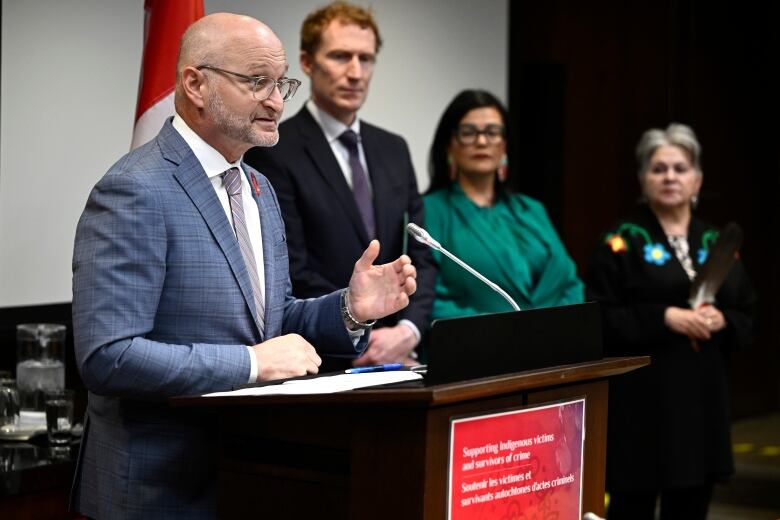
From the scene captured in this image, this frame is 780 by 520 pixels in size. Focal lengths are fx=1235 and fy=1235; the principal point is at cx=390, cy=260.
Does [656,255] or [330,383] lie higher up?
[656,255]

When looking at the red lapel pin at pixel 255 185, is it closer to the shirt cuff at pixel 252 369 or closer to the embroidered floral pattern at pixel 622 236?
the shirt cuff at pixel 252 369

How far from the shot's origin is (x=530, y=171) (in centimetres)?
535

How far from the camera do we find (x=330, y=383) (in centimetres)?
187

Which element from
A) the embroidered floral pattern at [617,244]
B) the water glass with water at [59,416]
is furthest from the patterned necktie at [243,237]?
the embroidered floral pattern at [617,244]

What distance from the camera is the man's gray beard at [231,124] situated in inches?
82.8

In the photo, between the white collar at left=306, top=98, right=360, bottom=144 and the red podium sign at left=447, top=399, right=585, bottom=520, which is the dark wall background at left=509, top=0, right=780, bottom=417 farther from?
the red podium sign at left=447, top=399, right=585, bottom=520

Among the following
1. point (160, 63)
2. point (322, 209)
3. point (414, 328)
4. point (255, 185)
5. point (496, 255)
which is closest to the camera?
point (255, 185)

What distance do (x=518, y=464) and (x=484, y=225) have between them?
1.85 meters

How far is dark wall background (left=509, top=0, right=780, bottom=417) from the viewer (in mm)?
5379

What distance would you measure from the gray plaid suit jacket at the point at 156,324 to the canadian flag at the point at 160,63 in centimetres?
84

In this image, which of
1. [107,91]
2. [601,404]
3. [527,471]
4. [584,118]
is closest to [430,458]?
[527,471]

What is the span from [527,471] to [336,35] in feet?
5.81

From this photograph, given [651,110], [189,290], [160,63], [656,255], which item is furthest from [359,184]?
[651,110]

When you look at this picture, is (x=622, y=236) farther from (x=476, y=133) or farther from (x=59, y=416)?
(x=59, y=416)
